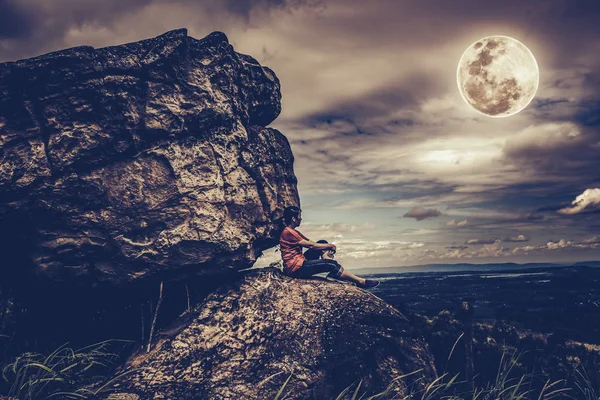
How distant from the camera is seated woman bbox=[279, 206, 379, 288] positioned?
7.39 meters

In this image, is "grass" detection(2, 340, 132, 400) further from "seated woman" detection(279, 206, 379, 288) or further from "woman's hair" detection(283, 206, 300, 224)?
"woman's hair" detection(283, 206, 300, 224)

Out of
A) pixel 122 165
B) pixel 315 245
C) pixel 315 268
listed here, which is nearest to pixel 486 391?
pixel 315 268

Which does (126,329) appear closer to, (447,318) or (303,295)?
(303,295)

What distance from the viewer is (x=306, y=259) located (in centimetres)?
772

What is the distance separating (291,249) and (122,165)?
134 inches

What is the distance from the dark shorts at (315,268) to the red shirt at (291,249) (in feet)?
0.26

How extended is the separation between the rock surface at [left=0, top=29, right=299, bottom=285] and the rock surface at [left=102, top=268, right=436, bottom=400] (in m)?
0.99

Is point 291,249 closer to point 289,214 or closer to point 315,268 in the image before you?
point 315,268

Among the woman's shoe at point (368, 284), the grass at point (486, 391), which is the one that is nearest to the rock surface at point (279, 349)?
the grass at point (486, 391)

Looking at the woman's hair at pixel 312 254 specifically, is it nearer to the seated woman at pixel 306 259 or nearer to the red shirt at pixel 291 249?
the seated woman at pixel 306 259

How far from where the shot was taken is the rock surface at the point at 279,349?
565 centimetres

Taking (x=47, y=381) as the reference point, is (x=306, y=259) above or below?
above

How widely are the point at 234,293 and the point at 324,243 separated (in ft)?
6.84

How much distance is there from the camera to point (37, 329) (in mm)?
6949
